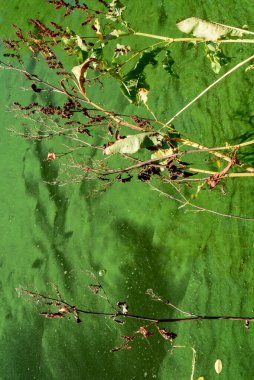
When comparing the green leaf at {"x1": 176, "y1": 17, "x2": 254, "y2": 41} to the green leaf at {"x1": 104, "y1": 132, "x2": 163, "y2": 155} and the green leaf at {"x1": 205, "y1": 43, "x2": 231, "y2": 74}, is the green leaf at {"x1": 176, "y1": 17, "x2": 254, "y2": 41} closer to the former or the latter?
the green leaf at {"x1": 205, "y1": 43, "x2": 231, "y2": 74}

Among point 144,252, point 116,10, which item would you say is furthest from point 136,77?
point 144,252

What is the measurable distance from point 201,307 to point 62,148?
1711mm

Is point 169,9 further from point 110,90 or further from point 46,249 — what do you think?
point 46,249

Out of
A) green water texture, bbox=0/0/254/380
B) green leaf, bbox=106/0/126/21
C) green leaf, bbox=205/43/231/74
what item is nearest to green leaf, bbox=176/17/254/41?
Result: green leaf, bbox=205/43/231/74

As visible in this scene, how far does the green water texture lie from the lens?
2.25 metres

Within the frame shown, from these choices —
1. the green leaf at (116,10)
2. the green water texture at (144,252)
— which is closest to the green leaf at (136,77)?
the green leaf at (116,10)

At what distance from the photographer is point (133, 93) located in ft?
5.32

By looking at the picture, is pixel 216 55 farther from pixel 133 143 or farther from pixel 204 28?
pixel 133 143

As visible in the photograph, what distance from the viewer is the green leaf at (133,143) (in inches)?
56.2

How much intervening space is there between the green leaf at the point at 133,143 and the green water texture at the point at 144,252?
0.98m

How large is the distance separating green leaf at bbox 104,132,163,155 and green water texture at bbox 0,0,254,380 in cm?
98

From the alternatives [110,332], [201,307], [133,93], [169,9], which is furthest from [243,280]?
[169,9]

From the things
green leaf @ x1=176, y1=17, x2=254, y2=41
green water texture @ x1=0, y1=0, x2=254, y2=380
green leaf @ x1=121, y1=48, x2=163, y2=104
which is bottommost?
green water texture @ x1=0, y1=0, x2=254, y2=380

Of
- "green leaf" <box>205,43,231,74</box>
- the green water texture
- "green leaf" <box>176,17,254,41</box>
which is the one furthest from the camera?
the green water texture
